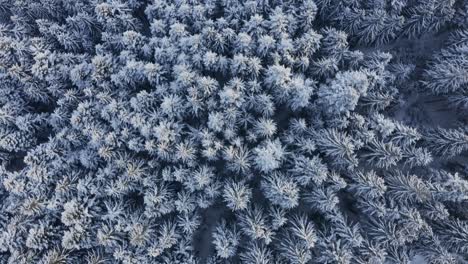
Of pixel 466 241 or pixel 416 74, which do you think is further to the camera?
pixel 416 74

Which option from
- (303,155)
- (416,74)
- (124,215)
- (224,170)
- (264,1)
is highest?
(264,1)

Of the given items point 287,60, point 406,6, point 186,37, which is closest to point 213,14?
point 186,37

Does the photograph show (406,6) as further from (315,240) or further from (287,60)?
(315,240)

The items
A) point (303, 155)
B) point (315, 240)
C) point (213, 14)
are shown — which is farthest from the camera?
point (213, 14)

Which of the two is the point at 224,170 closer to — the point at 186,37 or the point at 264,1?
the point at 186,37

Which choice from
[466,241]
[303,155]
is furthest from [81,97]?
[466,241]

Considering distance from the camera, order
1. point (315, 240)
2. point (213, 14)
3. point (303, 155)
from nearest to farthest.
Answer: point (315, 240), point (303, 155), point (213, 14)

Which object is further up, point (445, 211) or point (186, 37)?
point (186, 37)
